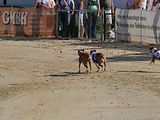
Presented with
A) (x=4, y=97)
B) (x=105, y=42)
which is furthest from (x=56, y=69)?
(x=105, y=42)

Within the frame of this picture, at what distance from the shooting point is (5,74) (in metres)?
15.5

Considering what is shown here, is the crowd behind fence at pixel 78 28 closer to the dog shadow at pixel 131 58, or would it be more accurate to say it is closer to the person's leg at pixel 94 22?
the person's leg at pixel 94 22

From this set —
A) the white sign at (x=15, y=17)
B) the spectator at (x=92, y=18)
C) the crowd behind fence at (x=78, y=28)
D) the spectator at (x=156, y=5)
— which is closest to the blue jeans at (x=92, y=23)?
the spectator at (x=92, y=18)

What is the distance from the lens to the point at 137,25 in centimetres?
2244

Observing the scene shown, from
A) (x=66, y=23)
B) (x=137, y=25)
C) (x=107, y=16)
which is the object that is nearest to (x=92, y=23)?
(x=107, y=16)

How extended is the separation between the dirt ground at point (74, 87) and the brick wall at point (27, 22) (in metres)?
5.70

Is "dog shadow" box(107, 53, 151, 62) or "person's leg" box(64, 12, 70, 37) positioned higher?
"person's leg" box(64, 12, 70, 37)

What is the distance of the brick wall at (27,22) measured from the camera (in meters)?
25.9

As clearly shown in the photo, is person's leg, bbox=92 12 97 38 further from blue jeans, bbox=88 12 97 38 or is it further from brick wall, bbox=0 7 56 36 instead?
brick wall, bbox=0 7 56 36

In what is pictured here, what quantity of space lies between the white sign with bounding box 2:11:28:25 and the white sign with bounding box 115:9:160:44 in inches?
185

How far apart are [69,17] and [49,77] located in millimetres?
10368

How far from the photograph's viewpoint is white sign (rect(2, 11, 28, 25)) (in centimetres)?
2662

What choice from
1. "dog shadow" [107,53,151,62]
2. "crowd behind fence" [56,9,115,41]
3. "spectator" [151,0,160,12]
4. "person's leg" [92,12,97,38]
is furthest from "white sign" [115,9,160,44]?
"dog shadow" [107,53,151,62]

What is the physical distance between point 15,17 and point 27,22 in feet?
2.67
